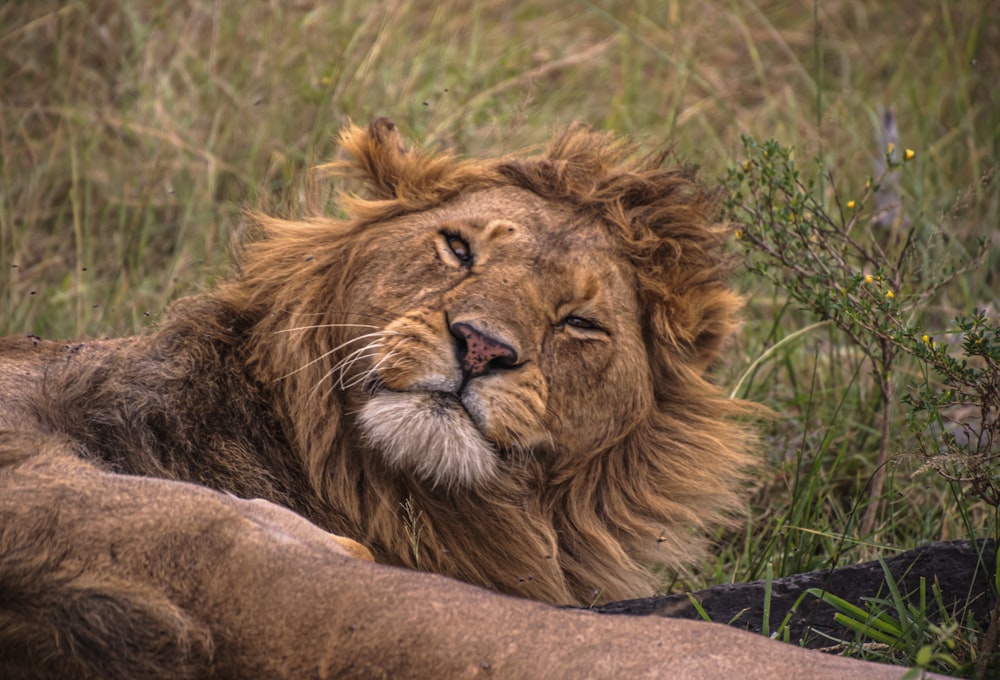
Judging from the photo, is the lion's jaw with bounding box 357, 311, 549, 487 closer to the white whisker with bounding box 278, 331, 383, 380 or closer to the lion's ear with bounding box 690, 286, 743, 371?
the white whisker with bounding box 278, 331, 383, 380

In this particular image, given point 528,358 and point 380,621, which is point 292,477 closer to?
point 528,358

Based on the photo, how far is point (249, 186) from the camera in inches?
207

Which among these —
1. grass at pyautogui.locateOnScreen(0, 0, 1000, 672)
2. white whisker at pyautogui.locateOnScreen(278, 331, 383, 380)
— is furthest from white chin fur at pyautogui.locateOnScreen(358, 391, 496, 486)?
grass at pyautogui.locateOnScreen(0, 0, 1000, 672)

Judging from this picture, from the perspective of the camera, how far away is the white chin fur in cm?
255

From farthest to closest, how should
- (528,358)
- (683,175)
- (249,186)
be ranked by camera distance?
(249,186) → (683,175) → (528,358)

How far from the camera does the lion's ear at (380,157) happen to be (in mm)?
3221

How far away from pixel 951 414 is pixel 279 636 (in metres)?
3.27

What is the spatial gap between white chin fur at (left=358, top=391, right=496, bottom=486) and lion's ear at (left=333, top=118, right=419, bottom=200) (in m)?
0.78

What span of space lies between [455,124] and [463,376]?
2996mm

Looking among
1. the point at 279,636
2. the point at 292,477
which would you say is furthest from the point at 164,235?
the point at 279,636

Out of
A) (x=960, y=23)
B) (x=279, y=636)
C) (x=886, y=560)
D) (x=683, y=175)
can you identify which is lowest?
(x=886, y=560)

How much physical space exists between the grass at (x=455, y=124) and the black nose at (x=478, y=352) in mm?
1324

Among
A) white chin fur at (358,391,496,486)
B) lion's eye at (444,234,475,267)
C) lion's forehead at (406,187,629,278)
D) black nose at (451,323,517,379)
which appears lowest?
white chin fur at (358,391,496,486)

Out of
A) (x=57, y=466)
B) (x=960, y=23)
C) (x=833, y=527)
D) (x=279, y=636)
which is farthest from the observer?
(x=960, y=23)
